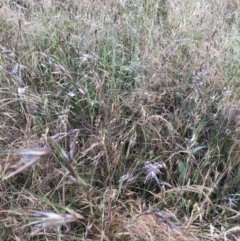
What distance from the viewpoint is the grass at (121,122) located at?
3.20ft

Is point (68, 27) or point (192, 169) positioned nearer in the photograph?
point (192, 169)

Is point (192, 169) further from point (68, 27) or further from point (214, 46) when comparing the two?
point (68, 27)

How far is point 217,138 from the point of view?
1.24 meters

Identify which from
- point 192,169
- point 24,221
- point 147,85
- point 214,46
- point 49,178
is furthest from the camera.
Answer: point 214,46

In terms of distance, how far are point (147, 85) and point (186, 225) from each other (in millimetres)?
538

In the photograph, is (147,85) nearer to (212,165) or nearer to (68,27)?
(212,165)

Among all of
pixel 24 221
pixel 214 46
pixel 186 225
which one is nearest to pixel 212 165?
pixel 186 225

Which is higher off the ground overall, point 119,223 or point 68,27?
point 68,27

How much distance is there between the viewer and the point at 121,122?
4.15ft

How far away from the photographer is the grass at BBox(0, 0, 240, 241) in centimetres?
98

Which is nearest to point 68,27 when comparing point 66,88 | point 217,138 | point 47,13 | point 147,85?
point 47,13

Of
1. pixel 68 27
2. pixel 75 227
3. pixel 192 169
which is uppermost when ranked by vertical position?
pixel 68 27

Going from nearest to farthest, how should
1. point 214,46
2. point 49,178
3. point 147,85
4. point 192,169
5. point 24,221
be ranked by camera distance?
1. point 24,221
2. point 49,178
3. point 192,169
4. point 147,85
5. point 214,46

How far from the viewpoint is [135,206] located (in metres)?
1.08
